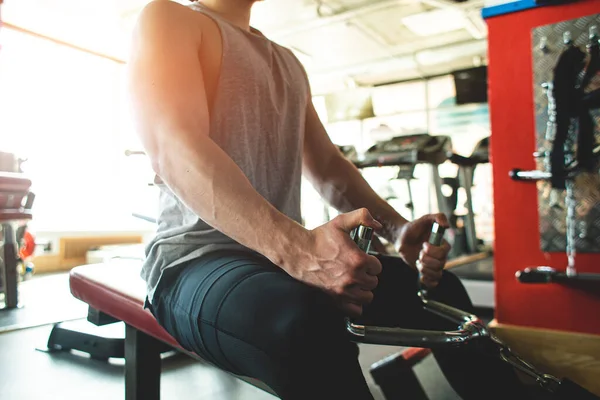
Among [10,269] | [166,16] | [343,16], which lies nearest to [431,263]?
[166,16]

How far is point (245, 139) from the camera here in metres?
0.92

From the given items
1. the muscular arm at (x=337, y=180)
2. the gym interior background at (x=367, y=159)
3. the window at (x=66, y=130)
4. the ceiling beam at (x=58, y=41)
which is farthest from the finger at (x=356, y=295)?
the ceiling beam at (x=58, y=41)

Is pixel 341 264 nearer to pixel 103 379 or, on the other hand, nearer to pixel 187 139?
pixel 187 139

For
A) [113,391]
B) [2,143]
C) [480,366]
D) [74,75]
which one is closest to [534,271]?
[480,366]

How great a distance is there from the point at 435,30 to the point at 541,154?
5.48m

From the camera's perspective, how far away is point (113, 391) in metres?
1.73

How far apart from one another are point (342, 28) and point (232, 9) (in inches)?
223

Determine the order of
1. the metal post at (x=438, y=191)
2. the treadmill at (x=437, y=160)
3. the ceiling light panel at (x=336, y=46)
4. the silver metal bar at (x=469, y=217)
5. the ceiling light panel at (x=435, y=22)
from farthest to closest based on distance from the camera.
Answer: the ceiling light panel at (x=336, y=46) → the ceiling light panel at (x=435, y=22) → the silver metal bar at (x=469, y=217) → the metal post at (x=438, y=191) → the treadmill at (x=437, y=160)

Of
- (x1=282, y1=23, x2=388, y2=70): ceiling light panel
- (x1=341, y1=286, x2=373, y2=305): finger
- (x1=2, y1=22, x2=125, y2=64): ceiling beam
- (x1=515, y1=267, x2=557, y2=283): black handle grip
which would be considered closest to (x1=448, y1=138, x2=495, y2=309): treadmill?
(x1=515, y1=267, x2=557, y2=283): black handle grip

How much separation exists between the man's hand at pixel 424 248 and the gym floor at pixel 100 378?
784mm

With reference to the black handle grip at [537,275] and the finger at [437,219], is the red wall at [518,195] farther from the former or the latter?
the finger at [437,219]

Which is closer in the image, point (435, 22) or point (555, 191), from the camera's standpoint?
point (555, 191)

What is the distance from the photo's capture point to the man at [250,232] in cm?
63

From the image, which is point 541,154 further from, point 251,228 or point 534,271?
point 251,228
